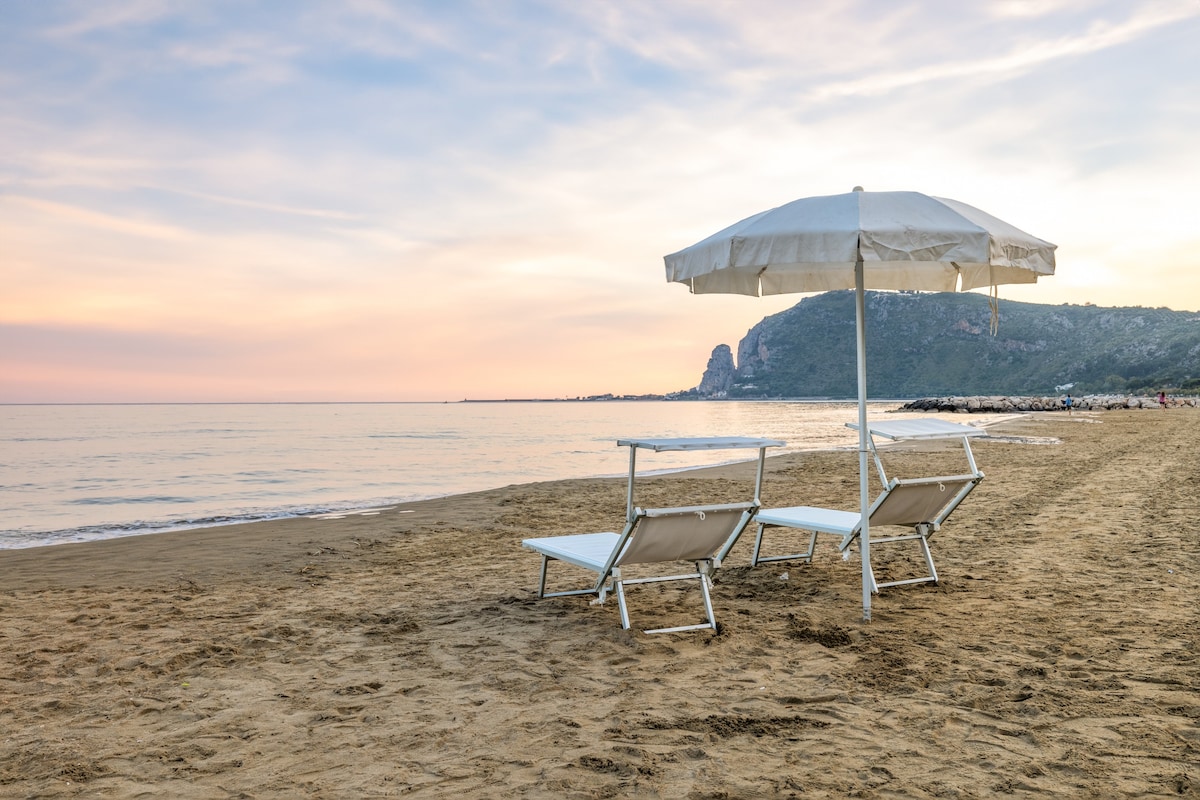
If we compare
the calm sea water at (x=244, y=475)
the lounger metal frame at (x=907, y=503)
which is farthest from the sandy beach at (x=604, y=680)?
the calm sea water at (x=244, y=475)

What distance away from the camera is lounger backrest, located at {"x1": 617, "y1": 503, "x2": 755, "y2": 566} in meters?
4.20

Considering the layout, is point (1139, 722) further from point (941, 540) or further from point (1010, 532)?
point (1010, 532)

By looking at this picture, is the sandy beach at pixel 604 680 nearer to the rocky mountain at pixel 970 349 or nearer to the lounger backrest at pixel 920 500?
the lounger backrest at pixel 920 500

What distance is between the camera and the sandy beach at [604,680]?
261cm

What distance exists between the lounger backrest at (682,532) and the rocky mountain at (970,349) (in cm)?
8699

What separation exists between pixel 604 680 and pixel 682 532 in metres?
1.01

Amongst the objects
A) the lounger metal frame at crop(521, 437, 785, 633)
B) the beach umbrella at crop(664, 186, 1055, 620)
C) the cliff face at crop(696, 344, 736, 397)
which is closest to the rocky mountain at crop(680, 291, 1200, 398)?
the cliff face at crop(696, 344, 736, 397)

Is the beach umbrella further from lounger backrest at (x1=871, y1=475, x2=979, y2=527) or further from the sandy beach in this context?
the sandy beach

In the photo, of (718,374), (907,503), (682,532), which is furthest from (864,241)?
(718,374)

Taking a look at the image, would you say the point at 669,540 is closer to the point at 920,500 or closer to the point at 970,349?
the point at 920,500

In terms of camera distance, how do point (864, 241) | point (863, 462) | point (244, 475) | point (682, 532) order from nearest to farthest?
point (864, 241) → point (682, 532) → point (863, 462) → point (244, 475)

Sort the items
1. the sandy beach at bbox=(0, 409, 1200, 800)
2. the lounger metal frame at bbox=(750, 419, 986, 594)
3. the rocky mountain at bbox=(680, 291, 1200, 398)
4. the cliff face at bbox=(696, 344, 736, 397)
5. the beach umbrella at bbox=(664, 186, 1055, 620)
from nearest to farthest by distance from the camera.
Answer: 1. the sandy beach at bbox=(0, 409, 1200, 800)
2. the beach umbrella at bbox=(664, 186, 1055, 620)
3. the lounger metal frame at bbox=(750, 419, 986, 594)
4. the rocky mountain at bbox=(680, 291, 1200, 398)
5. the cliff face at bbox=(696, 344, 736, 397)

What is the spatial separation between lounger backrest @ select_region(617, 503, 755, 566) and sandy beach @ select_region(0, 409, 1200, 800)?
456 mm

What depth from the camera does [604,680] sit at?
3.64 metres
